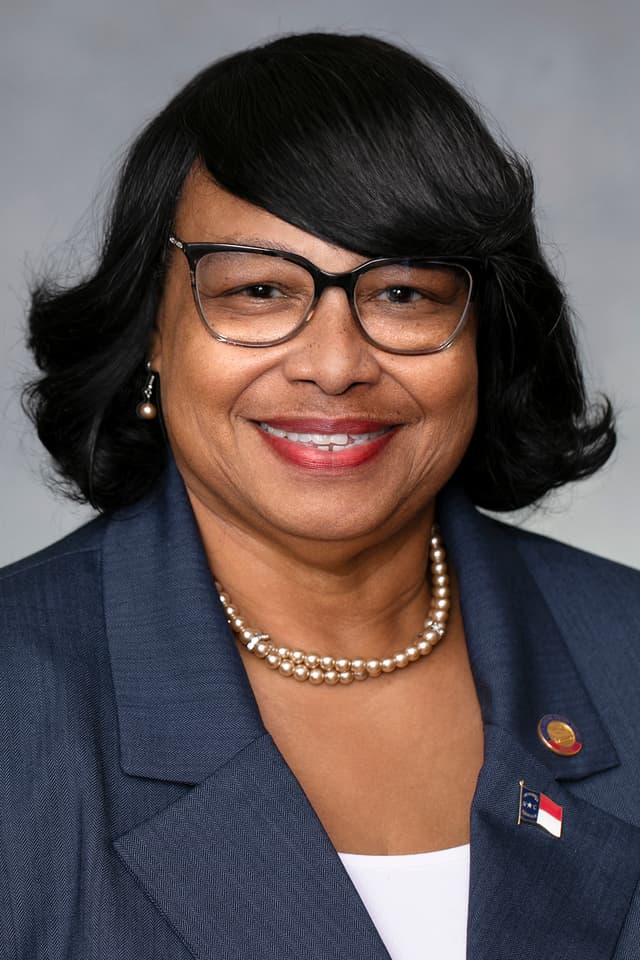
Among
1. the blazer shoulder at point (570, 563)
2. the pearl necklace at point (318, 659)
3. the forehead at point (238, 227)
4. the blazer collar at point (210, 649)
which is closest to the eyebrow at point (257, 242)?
the forehead at point (238, 227)

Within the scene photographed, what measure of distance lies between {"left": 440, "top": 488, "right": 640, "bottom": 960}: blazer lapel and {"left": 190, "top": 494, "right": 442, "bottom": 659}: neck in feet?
0.58

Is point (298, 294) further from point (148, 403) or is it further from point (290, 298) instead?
point (148, 403)

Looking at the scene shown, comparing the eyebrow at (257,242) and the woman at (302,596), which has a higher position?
the eyebrow at (257,242)

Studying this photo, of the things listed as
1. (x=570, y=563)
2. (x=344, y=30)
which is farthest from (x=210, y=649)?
(x=344, y=30)

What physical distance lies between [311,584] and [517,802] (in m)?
0.54

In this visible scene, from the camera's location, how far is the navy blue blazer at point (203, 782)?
256 centimetres

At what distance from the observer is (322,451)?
9.48 feet

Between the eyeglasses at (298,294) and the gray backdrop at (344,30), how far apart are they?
1.43 meters

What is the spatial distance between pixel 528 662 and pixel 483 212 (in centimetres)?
83

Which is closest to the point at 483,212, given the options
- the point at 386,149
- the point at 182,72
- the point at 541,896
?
the point at 386,149

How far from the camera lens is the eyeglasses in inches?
109

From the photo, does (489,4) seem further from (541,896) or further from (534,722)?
(541,896)

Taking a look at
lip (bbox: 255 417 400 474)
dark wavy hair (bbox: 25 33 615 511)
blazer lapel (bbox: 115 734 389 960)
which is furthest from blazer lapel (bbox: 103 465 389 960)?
dark wavy hair (bbox: 25 33 615 511)

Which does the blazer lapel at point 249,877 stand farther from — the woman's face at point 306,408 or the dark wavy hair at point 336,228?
the dark wavy hair at point 336,228
